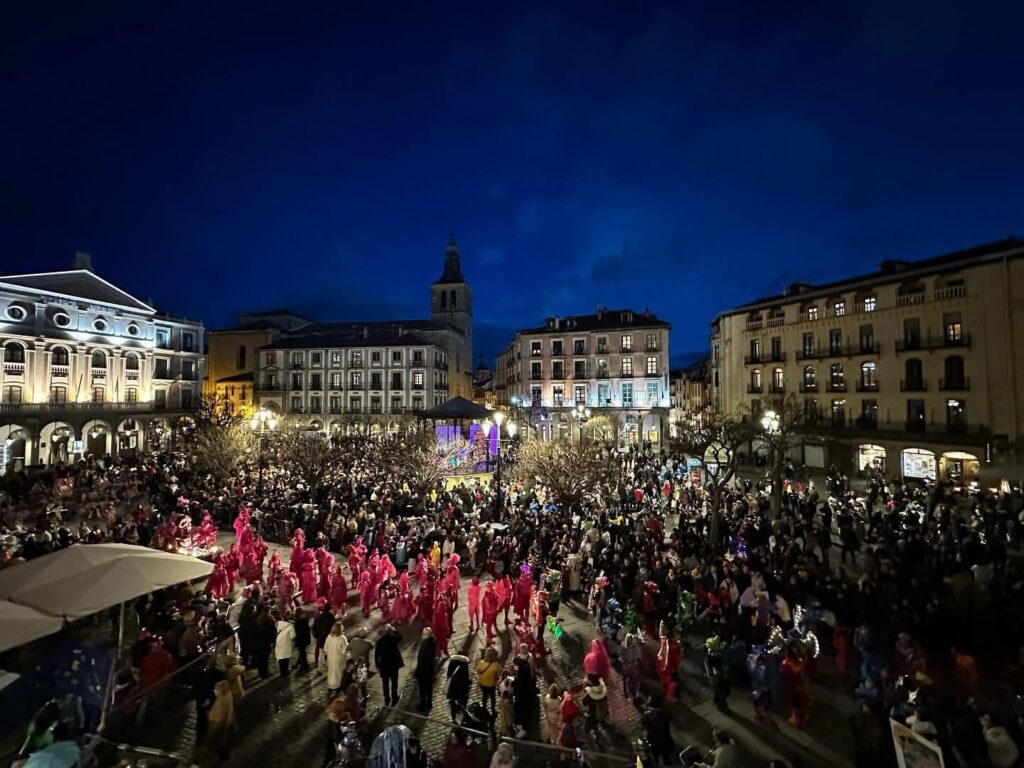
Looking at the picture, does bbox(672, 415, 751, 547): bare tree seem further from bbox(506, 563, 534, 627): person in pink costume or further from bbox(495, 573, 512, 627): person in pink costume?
bbox(495, 573, 512, 627): person in pink costume

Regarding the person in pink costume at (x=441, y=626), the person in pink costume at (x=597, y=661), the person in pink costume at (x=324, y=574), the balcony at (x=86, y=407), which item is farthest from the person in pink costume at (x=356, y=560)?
the balcony at (x=86, y=407)

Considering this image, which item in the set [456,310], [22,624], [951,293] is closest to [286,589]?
[22,624]

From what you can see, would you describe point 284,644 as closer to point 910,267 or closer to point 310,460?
point 310,460

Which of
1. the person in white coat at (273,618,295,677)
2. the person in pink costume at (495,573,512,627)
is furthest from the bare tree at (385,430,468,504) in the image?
the person in white coat at (273,618,295,677)

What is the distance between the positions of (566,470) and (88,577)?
51.6 ft

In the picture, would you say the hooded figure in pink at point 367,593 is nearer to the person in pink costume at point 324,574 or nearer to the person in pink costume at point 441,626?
the person in pink costume at point 324,574

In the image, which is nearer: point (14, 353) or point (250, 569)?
point (250, 569)

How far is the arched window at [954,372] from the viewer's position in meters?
26.3

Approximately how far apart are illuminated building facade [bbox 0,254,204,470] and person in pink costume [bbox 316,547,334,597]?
3293 centimetres

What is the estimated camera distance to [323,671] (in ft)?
30.1

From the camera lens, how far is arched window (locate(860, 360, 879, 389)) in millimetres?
29656

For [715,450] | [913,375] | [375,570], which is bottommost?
[375,570]

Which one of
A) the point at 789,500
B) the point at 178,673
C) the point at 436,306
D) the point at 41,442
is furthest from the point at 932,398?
the point at 41,442

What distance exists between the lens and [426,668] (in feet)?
25.9
